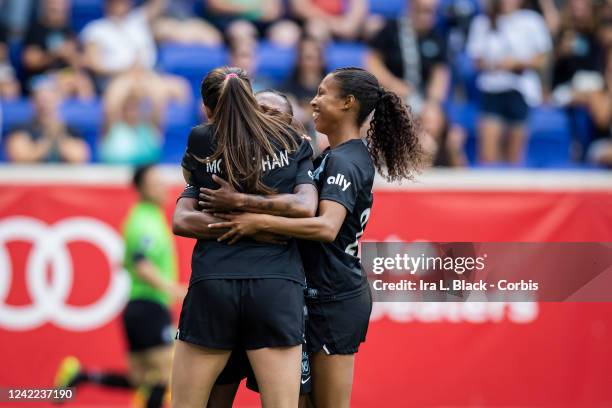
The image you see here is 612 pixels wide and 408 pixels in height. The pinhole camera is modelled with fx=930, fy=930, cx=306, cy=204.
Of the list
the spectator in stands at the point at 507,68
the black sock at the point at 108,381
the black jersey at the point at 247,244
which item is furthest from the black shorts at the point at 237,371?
the spectator in stands at the point at 507,68

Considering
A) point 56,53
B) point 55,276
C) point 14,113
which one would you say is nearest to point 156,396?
point 55,276

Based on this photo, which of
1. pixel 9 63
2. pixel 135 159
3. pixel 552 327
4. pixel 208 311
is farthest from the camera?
pixel 9 63

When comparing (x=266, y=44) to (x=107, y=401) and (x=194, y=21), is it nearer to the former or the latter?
(x=194, y=21)

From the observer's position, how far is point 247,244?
4.12 meters

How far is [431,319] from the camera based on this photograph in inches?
291

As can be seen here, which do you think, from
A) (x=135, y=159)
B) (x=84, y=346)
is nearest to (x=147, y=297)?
(x=84, y=346)

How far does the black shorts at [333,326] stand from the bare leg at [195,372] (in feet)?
1.66

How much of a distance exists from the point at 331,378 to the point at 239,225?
0.94 metres

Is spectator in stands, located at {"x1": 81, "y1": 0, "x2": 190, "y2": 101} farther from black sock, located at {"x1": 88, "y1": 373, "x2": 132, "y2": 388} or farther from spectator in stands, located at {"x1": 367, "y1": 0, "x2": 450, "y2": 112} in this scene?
black sock, located at {"x1": 88, "y1": 373, "x2": 132, "y2": 388}

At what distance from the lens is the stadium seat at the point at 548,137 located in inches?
412

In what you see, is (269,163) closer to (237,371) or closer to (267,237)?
(267,237)

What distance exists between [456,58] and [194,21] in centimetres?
297

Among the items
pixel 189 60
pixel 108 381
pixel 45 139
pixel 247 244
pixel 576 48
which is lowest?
pixel 108 381

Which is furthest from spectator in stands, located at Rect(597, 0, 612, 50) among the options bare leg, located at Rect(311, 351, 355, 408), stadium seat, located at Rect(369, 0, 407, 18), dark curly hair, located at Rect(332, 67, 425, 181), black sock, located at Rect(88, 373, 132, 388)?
bare leg, located at Rect(311, 351, 355, 408)
